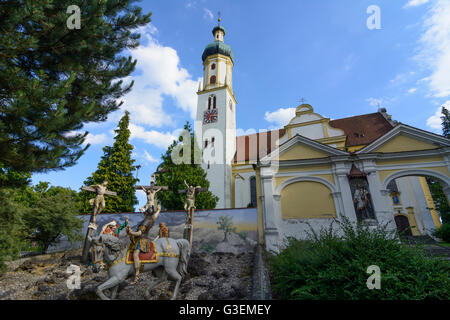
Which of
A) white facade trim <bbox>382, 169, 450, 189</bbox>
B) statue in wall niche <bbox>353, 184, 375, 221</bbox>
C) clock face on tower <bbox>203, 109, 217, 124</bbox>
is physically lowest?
statue in wall niche <bbox>353, 184, 375, 221</bbox>

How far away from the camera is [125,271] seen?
4812mm

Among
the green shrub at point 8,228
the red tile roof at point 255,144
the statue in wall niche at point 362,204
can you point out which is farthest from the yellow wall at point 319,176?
the red tile roof at point 255,144

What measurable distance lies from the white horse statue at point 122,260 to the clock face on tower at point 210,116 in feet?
70.7

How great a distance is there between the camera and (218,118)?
25906 millimetres

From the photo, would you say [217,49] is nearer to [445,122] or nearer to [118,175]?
[118,175]

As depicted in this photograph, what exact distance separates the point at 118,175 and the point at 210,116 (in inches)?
490

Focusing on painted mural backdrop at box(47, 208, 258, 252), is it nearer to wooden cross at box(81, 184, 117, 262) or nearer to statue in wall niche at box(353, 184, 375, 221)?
wooden cross at box(81, 184, 117, 262)

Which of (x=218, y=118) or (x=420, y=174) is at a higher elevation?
(x=218, y=118)

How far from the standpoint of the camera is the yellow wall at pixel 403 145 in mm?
10805

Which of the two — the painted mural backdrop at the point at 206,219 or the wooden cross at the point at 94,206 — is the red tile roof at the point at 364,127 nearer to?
the painted mural backdrop at the point at 206,219

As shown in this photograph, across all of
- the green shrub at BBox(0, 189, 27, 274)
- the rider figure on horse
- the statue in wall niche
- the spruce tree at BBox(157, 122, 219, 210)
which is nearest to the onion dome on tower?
the spruce tree at BBox(157, 122, 219, 210)

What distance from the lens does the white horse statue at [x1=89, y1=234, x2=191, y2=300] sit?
A: 15.6 ft

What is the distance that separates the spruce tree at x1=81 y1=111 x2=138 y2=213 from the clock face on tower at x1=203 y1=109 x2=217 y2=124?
902 cm

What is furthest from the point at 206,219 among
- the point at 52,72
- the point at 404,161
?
the point at 404,161
